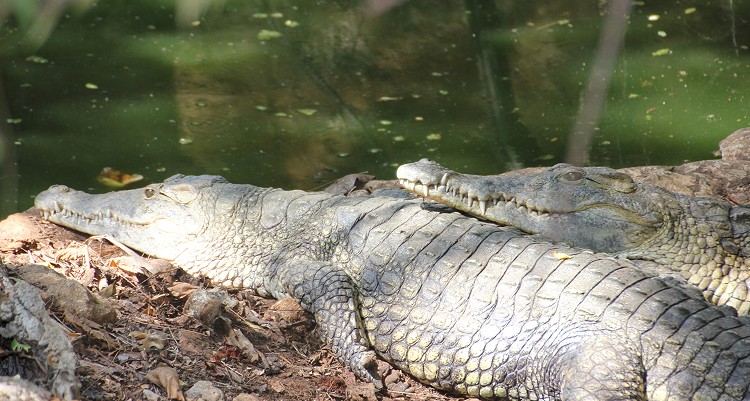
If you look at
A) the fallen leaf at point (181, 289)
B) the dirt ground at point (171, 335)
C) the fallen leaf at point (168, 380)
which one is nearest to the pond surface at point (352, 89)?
the dirt ground at point (171, 335)

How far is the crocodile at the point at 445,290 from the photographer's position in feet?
12.1

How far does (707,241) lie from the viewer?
509 centimetres

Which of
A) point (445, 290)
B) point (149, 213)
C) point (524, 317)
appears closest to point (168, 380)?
point (445, 290)

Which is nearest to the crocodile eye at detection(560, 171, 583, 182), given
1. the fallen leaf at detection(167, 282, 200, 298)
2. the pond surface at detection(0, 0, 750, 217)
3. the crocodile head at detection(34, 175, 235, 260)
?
the crocodile head at detection(34, 175, 235, 260)

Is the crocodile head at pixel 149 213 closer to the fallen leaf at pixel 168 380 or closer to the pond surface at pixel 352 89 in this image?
the pond surface at pixel 352 89

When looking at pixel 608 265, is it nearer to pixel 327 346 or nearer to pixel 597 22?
pixel 327 346

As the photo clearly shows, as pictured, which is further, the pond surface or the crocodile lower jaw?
the pond surface

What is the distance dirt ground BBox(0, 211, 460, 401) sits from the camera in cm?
365

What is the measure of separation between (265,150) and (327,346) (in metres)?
3.74

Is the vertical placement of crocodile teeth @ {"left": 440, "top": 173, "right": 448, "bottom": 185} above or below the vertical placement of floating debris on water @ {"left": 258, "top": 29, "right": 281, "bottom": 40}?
above

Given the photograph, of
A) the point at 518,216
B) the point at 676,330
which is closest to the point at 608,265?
the point at 676,330

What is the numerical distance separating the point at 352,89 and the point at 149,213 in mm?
4283

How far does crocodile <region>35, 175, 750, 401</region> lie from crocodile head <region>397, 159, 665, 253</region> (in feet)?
0.72

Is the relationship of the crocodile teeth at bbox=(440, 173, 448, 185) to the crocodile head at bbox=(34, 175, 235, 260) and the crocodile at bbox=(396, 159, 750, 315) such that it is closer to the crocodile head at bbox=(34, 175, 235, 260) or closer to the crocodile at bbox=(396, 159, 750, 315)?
the crocodile at bbox=(396, 159, 750, 315)
